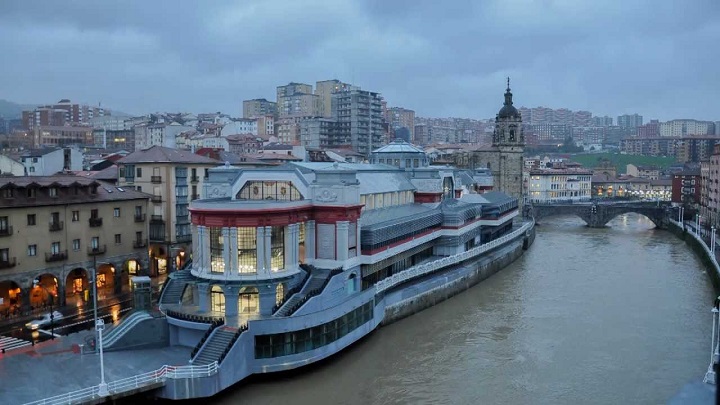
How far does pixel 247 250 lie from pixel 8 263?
48.7 ft

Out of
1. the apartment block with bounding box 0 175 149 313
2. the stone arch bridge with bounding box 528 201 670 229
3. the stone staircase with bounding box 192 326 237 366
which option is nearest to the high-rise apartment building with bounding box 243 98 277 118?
the stone arch bridge with bounding box 528 201 670 229

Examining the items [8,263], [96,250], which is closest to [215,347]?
[8,263]

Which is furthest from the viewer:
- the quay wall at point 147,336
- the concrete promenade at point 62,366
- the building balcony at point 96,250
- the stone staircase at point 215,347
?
the building balcony at point 96,250

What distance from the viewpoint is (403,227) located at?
40.3 meters

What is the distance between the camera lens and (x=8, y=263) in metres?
34.6

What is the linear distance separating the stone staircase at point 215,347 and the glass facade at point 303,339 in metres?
1.25

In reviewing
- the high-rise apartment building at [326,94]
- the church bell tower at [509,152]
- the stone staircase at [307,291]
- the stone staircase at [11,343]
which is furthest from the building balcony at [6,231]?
the high-rise apartment building at [326,94]

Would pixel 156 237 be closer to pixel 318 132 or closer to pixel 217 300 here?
pixel 217 300

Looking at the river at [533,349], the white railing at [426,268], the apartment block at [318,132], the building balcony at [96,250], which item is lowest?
the river at [533,349]

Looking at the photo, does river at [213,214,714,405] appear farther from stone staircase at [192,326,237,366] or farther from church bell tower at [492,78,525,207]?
church bell tower at [492,78,525,207]

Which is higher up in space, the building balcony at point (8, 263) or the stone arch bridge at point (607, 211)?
the building balcony at point (8, 263)

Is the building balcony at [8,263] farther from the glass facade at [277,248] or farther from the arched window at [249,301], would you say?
the glass facade at [277,248]

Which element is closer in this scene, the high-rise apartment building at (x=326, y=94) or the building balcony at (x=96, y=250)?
the building balcony at (x=96, y=250)

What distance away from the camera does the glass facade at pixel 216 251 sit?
98.6 ft
